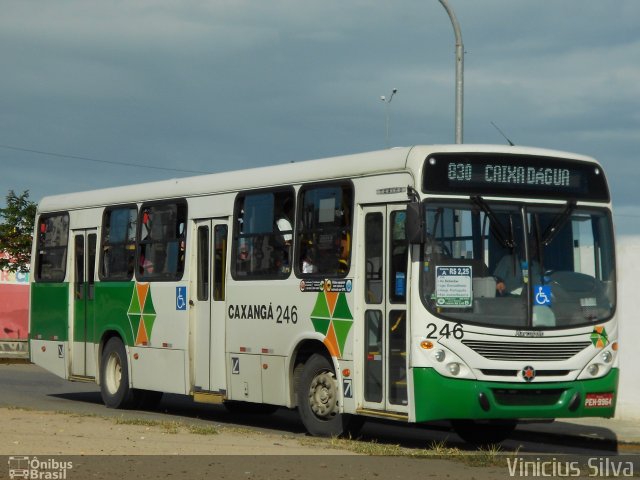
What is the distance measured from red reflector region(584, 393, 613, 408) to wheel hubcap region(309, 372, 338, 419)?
9.56 feet

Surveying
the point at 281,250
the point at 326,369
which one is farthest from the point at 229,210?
the point at 326,369

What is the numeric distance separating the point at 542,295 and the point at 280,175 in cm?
419

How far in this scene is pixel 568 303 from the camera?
14570 mm

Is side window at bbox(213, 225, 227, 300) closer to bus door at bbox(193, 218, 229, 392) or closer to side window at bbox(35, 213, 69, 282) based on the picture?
bus door at bbox(193, 218, 229, 392)

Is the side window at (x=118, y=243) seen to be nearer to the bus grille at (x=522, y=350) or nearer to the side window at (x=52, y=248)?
the side window at (x=52, y=248)

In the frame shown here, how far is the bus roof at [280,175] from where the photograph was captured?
14.8 metres

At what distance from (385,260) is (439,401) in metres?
1.79

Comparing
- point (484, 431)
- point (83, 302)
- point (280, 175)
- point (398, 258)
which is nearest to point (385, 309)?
point (398, 258)

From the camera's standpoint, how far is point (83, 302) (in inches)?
858

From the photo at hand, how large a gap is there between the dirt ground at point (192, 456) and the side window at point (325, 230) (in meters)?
2.12

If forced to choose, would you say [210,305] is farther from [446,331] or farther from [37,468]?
[37,468]

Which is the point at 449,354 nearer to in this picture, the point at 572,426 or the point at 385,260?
the point at 385,260

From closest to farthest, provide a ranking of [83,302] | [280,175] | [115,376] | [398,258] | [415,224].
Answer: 1. [415,224]
2. [398,258]
3. [280,175]
4. [115,376]
5. [83,302]

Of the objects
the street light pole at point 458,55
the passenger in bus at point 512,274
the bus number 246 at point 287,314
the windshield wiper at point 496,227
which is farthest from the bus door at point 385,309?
the street light pole at point 458,55
